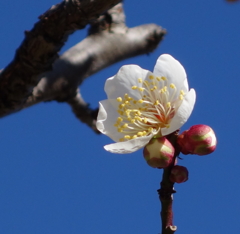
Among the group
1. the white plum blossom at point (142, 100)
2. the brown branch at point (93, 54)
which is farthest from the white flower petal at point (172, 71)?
the brown branch at point (93, 54)

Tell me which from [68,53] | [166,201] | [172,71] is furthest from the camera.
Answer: [68,53]

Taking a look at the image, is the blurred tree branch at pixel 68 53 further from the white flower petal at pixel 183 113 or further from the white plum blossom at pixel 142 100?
the white flower petal at pixel 183 113

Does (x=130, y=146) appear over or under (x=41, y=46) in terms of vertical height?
under

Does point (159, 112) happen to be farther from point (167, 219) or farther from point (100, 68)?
point (100, 68)

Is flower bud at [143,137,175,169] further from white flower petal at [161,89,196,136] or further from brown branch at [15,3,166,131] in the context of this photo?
brown branch at [15,3,166,131]

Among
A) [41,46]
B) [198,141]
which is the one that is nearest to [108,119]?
[198,141]

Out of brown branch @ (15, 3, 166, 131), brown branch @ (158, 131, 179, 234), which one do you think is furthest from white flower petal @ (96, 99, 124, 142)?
brown branch @ (15, 3, 166, 131)

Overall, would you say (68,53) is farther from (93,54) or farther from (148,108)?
(148,108)
